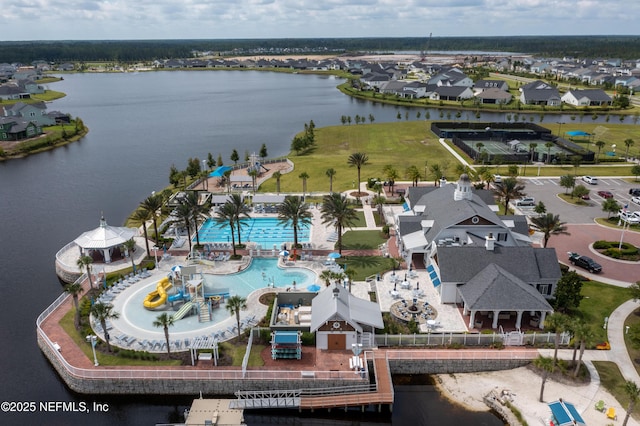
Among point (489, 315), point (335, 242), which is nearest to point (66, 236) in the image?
point (335, 242)

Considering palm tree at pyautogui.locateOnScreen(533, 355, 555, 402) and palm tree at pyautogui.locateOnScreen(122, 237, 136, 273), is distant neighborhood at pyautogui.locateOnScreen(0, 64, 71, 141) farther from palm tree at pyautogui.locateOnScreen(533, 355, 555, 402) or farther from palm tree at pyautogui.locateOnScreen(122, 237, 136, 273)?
palm tree at pyautogui.locateOnScreen(533, 355, 555, 402)

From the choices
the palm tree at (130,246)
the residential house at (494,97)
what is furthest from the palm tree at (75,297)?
the residential house at (494,97)

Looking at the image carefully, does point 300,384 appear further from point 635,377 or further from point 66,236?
point 66,236

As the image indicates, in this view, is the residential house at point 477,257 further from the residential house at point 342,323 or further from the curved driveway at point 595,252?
the residential house at point 342,323

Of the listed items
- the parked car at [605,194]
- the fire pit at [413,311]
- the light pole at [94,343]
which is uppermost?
the light pole at [94,343]

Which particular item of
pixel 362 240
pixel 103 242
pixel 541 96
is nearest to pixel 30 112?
pixel 103 242

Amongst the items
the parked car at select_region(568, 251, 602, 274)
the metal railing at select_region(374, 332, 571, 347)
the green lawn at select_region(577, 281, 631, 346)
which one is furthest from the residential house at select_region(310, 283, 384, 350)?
the parked car at select_region(568, 251, 602, 274)

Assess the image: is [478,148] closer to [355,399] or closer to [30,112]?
[355,399]
